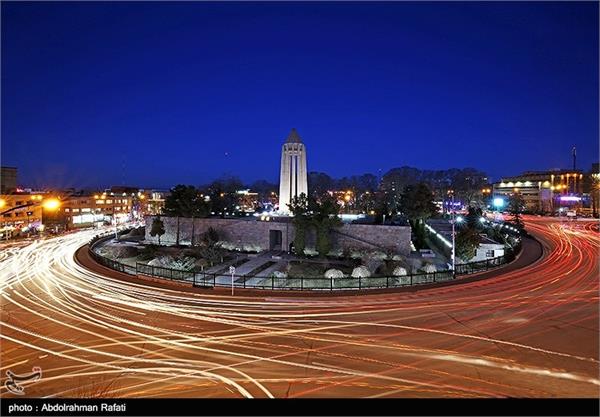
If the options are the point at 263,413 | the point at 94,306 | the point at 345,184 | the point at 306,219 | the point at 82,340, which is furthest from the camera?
the point at 345,184

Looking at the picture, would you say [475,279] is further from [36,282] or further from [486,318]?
[36,282]

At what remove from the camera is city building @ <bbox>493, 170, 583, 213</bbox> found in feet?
259

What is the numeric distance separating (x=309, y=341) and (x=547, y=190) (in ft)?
314

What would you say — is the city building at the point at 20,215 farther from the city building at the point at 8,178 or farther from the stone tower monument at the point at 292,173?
the stone tower monument at the point at 292,173

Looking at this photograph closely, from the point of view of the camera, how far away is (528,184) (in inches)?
4011

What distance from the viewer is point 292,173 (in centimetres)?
4584

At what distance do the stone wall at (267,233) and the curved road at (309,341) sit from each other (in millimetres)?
11284

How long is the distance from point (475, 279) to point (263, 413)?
16962 mm

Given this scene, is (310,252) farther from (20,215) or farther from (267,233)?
(20,215)

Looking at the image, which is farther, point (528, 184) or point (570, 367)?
point (528, 184)

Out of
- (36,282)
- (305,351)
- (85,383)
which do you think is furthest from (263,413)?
(36,282)

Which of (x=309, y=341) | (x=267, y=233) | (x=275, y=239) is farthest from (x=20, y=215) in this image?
(x=309, y=341)

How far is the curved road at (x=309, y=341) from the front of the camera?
8.96 meters

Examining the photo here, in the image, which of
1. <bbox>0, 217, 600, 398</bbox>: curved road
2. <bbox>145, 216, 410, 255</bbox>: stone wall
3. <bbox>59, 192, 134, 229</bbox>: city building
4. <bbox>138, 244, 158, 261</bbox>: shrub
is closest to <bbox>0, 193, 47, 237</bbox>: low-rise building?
<bbox>59, 192, 134, 229</bbox>: city building
